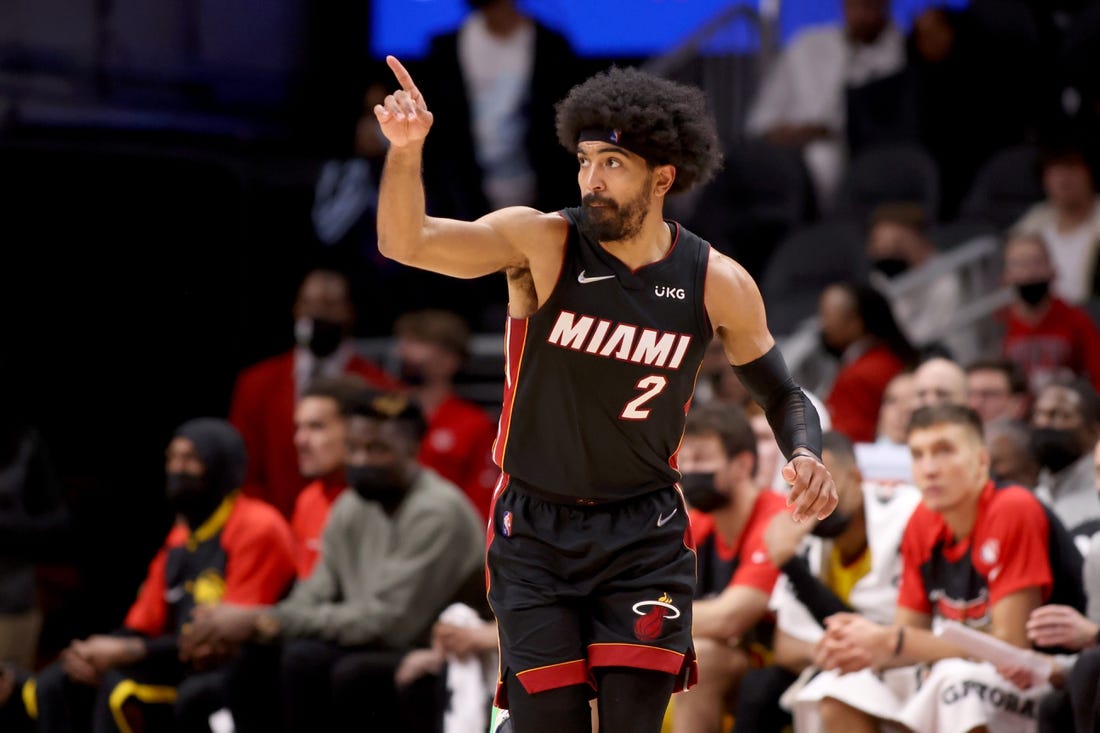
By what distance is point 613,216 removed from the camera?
426cm

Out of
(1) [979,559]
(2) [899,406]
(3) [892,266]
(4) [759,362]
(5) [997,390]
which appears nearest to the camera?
(4) [759,362]

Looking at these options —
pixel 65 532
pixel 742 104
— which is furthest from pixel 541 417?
pixel 742 104

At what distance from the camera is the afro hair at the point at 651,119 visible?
4.27 metres

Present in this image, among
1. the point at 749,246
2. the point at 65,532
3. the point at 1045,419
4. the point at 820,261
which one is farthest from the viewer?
the point at 749,246

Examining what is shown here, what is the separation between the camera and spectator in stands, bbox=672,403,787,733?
20.1 feet

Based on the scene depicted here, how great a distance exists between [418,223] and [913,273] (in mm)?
5775

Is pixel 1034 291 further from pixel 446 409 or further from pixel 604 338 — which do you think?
pixel 604 338

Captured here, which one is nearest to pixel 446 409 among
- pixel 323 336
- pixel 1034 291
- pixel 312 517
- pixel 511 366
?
pixel 323 336

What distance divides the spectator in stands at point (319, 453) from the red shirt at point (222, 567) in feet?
0.87

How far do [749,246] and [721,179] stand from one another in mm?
477

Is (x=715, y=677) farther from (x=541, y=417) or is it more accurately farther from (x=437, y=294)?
(x=437, y=294)

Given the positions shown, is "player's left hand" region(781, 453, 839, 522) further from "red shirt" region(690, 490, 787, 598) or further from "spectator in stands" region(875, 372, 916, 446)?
"spectator in stands" region(875, 372, 916, 446)

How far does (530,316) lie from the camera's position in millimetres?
4324

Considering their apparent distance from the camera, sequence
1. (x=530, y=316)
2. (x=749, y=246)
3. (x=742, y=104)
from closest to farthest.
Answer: (x=530, y=316) < (x=749, y=246) < (x=742, y=104)
